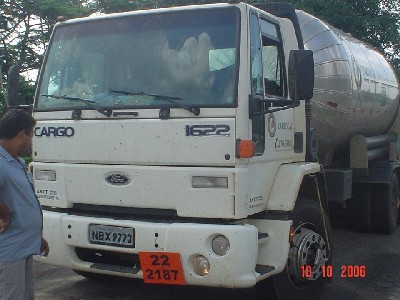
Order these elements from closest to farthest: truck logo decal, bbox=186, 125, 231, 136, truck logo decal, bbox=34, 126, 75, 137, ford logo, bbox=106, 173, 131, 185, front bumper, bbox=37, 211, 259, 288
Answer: front bumper, bbox=37, 211, 259, 288, truck logo decal, bbox=186, 125, 231, 136, ford logo, bbox=106, 173, 131, 185, truck logo decal, bbox=34, 126, 75, 137

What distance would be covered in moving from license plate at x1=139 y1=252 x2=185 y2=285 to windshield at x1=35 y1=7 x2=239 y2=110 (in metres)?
1.16

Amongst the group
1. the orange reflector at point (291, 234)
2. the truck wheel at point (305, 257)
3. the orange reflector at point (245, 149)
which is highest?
the orange reflector at point (245, 149)

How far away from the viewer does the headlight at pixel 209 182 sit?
4282mm

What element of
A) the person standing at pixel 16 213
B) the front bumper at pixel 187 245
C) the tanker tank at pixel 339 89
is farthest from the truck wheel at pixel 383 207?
the person standing at pixel 16 213

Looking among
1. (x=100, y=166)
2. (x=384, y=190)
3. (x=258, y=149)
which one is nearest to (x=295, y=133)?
(x=258, y=149)

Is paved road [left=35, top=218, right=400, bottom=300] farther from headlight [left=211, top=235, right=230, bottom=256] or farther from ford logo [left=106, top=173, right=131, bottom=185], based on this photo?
ford logo [left=106, top=173, right=131, bottom=185]

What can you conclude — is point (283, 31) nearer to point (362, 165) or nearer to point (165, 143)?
point (165, 143)

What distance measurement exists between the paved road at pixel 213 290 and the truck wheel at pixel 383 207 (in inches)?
43.2

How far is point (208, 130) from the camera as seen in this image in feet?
14.2

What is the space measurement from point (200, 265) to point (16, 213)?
146 centimetres

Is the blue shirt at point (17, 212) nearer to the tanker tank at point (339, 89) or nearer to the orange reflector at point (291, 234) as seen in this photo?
the orange reflector at point (291, 234)

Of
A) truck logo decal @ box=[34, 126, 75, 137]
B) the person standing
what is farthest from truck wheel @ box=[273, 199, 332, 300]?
the person standing

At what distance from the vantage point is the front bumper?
13.7ft
